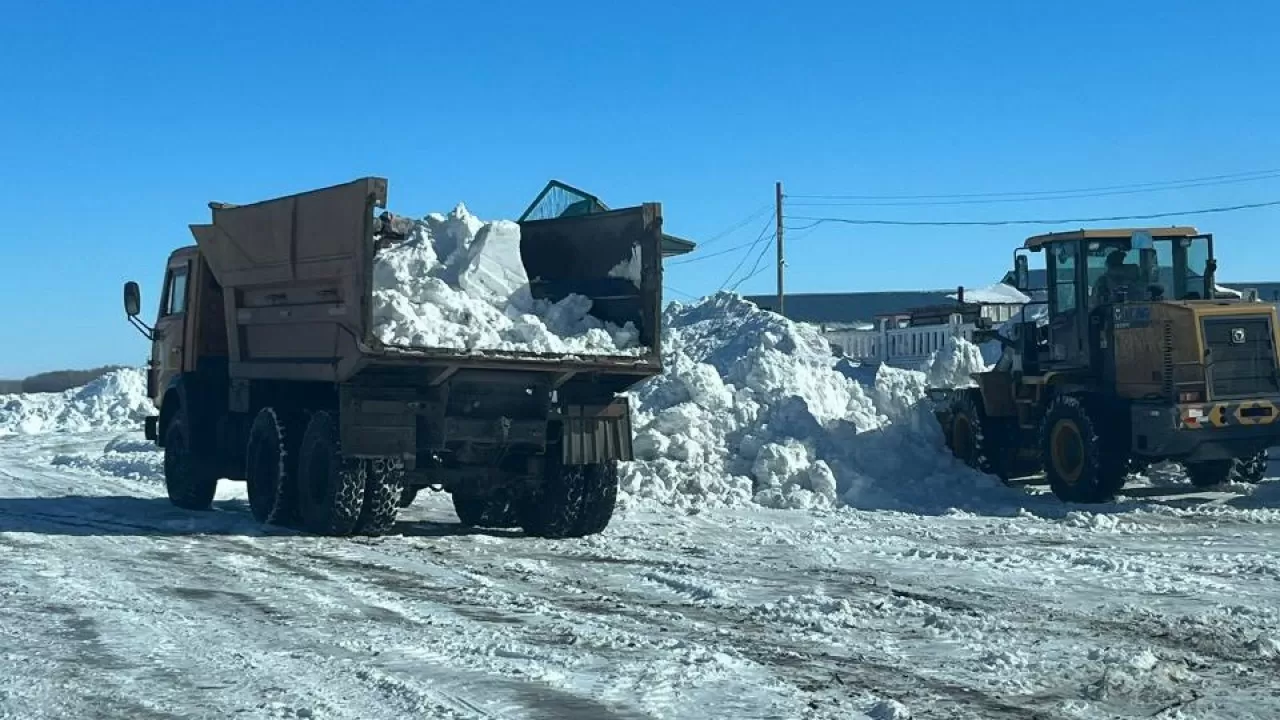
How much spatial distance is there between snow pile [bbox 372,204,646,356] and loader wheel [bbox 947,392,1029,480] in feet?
22.7

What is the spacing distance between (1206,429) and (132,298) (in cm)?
1177

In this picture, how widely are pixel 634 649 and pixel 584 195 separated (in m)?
8.16

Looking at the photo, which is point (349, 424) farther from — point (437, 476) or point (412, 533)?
point (412, 533)

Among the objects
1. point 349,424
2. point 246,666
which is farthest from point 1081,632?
point 349,424

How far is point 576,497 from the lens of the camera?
13.9m

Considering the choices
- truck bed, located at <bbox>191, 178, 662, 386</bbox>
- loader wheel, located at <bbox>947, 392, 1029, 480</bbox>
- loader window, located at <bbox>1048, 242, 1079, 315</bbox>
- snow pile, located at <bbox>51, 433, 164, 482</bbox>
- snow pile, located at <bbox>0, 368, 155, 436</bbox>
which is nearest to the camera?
truck bed, located at <bbox>191, 178, 662, 386</bbox>

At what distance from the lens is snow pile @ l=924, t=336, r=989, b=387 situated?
919 inches

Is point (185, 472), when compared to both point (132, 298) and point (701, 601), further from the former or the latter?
point (701, 601)

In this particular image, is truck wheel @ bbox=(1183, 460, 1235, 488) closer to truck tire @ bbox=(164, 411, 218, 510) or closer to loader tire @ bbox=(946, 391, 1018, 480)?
loader tire @ bbox=(946, 391, 1018, 480)

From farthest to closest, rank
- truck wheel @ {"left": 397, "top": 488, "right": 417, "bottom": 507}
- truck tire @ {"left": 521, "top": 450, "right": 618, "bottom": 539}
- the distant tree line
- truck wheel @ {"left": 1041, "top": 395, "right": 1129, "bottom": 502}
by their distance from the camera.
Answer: the distant tree line → truck wheel @ {"left": 1041, "top": 395, "right": 1129, "bottom": 502} → truck tire @ {"left": 521, "top": 450, "right": 618, "bottom": 539} → truck wheel @ {"left": 397, "top": 488, "right": 417, "bottom": 507}

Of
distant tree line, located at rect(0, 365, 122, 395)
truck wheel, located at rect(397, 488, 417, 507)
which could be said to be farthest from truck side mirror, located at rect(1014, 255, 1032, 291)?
distant tree line, located at rect(0, 365, 122, 395)

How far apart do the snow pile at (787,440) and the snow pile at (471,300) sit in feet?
12.4

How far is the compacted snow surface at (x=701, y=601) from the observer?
23.5 ft

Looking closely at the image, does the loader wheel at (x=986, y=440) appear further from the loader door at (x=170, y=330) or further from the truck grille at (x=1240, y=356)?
the loader door at (x=170, y=330)
